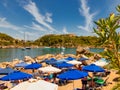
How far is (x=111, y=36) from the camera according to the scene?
3.45m

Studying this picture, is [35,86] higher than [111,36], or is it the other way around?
[111,36]

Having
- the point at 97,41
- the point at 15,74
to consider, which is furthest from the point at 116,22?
the point at 15,74

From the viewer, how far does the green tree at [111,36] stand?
3.46 meters

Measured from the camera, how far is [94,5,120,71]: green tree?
136 inches

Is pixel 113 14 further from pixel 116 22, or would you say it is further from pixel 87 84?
pixel 87 84

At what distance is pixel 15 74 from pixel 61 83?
17.6 ft

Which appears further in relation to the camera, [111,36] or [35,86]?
[35,86]

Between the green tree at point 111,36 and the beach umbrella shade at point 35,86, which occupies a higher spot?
the green tree at point 111,36

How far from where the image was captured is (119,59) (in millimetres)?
3553

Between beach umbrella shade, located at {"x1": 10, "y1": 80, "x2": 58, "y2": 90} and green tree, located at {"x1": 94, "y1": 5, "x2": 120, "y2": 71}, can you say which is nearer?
green tree, located at {"x1": 94, "y1": 5, "x2": 120, "y2": 71}

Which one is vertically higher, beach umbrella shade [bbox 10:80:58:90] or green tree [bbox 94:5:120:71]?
green tree [bbox 94:5:120:71]

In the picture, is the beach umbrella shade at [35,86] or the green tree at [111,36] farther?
the beach umbrella shade at [35,86]

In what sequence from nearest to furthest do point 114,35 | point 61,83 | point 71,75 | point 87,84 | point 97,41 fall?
point 114,35, point 97,41, point 71,75, point 87,84, point 61,83

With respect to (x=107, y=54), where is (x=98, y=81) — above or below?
below
